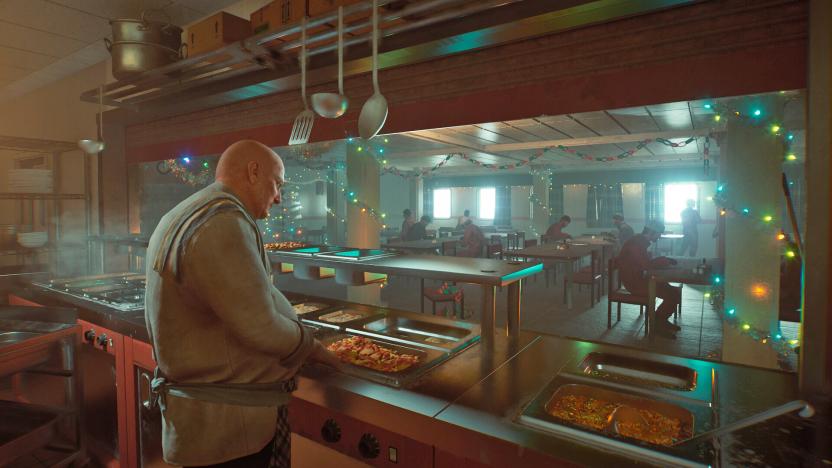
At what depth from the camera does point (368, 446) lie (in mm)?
1439

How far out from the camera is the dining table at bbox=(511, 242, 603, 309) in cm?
562

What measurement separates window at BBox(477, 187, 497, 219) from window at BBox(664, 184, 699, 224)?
538cm

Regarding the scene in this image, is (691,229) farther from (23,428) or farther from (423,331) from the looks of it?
(23,428)

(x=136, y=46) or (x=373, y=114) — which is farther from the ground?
(x=136, y=46)

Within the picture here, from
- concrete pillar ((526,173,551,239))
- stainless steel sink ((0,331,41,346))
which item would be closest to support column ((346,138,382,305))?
stainless steel sink ((0,331,41,346))

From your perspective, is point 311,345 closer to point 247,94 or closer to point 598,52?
point 598,52

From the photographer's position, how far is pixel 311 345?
136 cm

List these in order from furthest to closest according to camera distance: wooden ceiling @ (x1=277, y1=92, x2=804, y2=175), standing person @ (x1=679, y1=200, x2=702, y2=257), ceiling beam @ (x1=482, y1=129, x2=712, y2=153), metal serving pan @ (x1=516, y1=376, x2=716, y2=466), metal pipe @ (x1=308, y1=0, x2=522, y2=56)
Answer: standing person @ (x1=679, y1=200, x2=702, y2=257) → ceiling beam @ (x1=482, y1=129, x2=712, y2=153) → wooden ceiling @ (x1=277, y1=92, x2=804, y2=175) → metal pipe @ (x1=308, y1=0, x2=522, y2=56) → metal serving pan @ (x1=516, y1=376, x2=716, y2=466)

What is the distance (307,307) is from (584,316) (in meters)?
4.05

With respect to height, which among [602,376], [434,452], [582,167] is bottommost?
[434,452]

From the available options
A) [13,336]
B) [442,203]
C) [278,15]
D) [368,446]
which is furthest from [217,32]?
[442,203]

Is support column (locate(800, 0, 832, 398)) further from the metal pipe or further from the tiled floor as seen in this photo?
the tiled floor

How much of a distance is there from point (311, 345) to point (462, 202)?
15150mm

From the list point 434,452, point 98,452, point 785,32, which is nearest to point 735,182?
point 785,32
